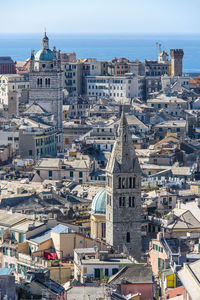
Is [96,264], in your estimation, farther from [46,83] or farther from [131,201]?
[46,83]

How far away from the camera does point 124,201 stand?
66062 millimetres

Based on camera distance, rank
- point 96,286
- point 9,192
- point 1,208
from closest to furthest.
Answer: point 96,286
point 1,208
point 9,192

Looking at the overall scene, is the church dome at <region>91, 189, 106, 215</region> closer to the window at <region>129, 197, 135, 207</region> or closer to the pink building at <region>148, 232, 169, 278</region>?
the window at <region>129, 197, 135, 207</region>

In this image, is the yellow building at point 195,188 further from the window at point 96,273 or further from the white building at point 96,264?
the window at point 96,273

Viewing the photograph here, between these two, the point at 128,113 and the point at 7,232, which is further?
the point at 128,113

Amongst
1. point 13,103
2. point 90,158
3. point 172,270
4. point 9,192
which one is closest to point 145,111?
point 13,103

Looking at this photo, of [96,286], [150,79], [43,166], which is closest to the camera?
[96,286]

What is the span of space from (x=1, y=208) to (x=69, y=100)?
7423 cm

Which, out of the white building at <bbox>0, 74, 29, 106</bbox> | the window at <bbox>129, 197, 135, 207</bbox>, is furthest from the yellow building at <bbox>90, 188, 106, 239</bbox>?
the white building at <bbox>0, 74, 29, 106</bbox>

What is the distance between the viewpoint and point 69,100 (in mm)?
147875

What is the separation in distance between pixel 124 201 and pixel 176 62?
108 m

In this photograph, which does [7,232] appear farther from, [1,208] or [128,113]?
[128,113]

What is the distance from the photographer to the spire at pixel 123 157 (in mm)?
66062

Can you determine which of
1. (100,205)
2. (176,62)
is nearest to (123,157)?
(100,205)
